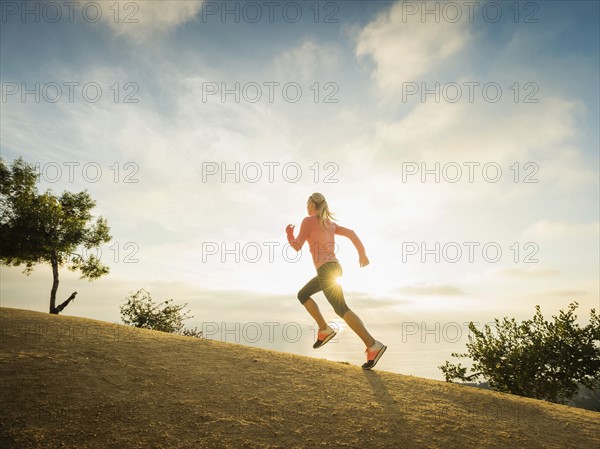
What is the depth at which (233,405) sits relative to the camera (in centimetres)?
472

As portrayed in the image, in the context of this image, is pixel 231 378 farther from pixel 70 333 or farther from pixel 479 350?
pixel 479 350

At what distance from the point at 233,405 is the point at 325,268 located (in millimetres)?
3033

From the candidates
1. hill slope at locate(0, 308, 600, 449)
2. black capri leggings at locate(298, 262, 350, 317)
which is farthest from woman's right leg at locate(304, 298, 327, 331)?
hill slope at locate(0, 308, 600, 449)

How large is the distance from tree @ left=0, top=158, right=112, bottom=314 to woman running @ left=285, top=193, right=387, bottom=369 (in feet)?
66.1

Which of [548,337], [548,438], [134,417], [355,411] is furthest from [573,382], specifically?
[134,417]

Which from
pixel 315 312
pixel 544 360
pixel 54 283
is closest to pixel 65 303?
pixel 54 283

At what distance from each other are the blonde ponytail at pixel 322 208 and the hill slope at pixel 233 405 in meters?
2.82

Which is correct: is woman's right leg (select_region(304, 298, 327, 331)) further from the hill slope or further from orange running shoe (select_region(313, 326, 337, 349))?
the hill slope

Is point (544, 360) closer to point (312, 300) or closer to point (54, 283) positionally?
point (312, 300)

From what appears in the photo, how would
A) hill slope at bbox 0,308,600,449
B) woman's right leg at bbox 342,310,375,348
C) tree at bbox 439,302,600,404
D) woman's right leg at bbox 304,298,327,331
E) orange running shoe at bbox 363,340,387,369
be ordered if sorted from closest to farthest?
hill slope at bbox 0,308,600,449
woman's right leg at bbox 342,310,375,348
orange running shoe at bbox 363,340,387,369
woman's right leg at bbox 304,298,327,331
tree at bbox 439,302,600,404

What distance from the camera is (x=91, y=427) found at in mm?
3973

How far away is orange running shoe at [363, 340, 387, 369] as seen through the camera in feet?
22.3

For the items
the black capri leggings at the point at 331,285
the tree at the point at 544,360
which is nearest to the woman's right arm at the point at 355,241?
the black capri leggings at the point at 331,285

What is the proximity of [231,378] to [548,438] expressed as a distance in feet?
14.7
